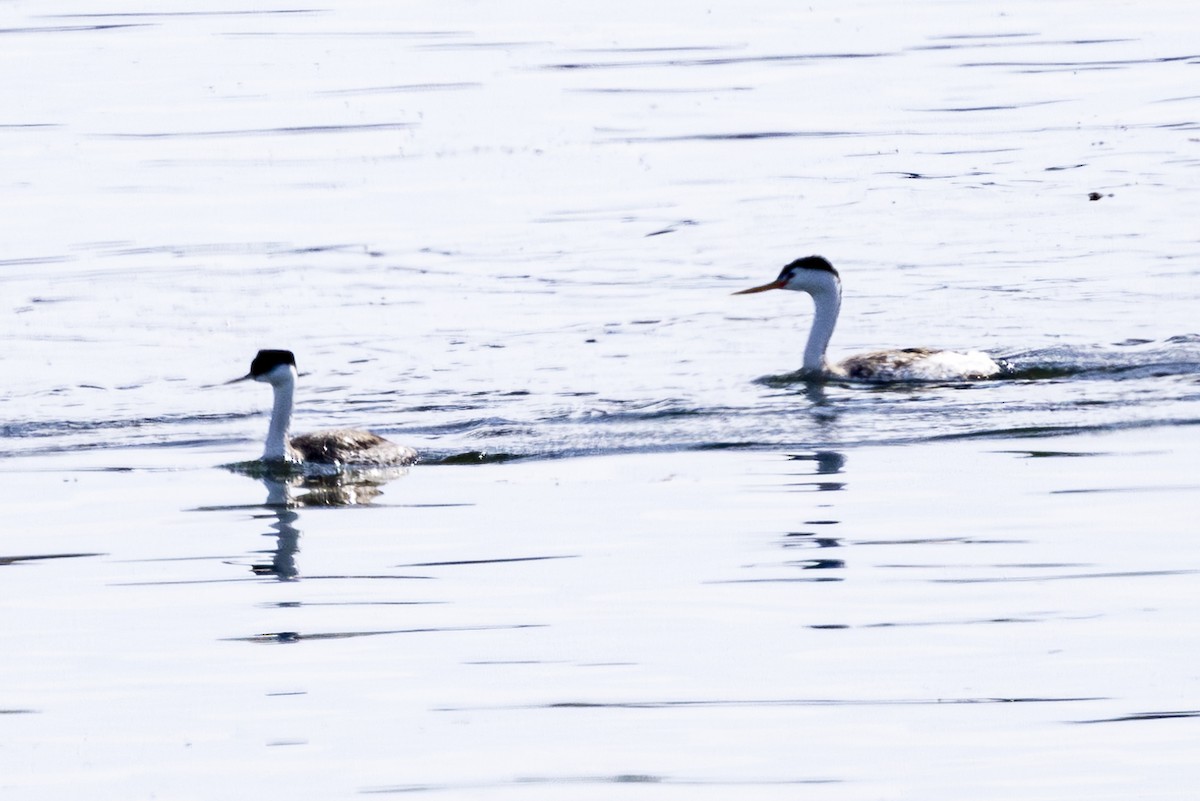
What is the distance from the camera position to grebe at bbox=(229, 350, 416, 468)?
1628 cm

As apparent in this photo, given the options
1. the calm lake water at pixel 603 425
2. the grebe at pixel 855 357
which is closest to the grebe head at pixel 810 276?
the grebe at pixel 855 357

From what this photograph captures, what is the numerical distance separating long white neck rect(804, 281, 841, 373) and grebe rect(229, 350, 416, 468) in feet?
15.2

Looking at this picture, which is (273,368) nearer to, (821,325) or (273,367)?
(273,367)

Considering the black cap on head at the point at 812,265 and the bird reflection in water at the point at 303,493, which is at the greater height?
the black cap on head at the point at 812,265

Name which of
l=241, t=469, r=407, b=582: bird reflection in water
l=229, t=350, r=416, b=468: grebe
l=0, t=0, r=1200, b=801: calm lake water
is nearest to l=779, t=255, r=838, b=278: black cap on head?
l=0, t=0, r=1200, b=801: calm lake water

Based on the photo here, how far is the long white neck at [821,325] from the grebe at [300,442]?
4625mm

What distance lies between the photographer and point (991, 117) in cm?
Answer: 3378

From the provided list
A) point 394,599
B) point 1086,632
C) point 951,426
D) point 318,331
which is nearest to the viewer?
point 1086,632

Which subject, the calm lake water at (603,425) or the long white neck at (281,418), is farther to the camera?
the long white neck at (281,418)

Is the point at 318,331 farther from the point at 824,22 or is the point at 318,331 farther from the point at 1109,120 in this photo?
the point at 824,22

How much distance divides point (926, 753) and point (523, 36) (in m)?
35.0

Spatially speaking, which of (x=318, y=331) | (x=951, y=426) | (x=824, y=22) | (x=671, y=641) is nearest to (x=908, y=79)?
(x=824, y=22)

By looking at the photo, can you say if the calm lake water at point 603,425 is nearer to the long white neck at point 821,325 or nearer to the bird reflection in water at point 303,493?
the bird reflection in water at point 303,493

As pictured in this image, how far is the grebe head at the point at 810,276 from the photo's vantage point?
20453 mm
